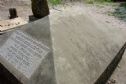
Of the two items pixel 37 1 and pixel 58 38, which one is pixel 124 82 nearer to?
pixel 58 38

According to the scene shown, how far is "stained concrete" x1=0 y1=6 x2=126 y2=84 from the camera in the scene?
10.7 feet

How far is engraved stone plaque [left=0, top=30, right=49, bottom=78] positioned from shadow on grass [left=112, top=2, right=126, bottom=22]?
4.19 m

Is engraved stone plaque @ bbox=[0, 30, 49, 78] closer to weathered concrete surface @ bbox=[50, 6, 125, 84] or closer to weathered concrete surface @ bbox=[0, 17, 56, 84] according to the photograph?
weathered concrete surface @ bbox=[0, 17, 56, 84]

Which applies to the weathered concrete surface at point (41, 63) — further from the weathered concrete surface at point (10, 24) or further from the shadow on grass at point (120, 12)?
the shadow on grass at point (120, 12)

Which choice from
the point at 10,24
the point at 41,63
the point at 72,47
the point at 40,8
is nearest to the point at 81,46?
the point at 72,47

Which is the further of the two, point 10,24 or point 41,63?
point 10,24

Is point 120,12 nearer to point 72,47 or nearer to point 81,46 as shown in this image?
point 81,46

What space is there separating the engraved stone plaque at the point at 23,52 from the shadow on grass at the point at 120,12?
4.19 meters

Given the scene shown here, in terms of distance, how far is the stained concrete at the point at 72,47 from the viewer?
3.25m

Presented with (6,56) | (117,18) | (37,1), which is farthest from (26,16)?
(6,56)

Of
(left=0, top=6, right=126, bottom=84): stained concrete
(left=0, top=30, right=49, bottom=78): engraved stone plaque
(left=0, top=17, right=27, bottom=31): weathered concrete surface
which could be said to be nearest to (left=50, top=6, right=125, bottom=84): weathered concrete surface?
(left=0, top=6, right=126, bottom=84): stained concrete

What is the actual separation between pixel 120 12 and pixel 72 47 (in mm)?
4710

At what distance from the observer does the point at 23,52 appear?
3680mm

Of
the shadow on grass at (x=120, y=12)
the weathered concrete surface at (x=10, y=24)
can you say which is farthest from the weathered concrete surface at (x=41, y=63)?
the shadow on grass at (x=120, y=12)
